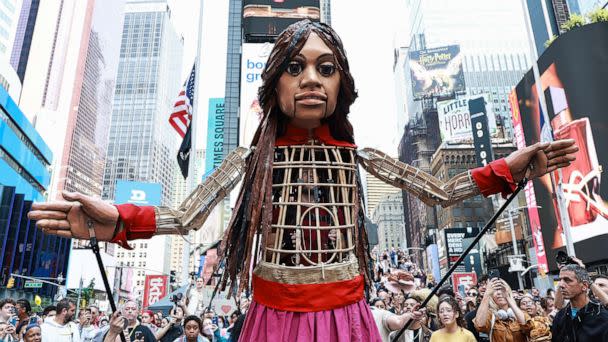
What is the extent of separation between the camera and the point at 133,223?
2248 mm

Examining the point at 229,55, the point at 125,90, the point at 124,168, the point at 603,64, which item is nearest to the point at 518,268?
the point at 603,64

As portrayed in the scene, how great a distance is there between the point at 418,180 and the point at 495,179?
429 mm

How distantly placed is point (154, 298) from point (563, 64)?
2451 centimetres

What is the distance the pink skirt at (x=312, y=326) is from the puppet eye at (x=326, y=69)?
1.25 meters

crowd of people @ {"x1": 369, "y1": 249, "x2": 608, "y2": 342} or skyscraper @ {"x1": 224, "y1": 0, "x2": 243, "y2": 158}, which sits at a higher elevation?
skyscraper @ {"x1": 224, "y1": 0, "x2": 243, "y2": 158}

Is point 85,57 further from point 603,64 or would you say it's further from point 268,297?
point 268,297

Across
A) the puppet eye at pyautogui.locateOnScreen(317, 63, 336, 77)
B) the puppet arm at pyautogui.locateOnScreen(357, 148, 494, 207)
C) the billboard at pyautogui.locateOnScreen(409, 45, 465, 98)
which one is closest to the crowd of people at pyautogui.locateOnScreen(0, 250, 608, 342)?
the puppet arm at pyautogui.locateOnScreen(357, 148, 494, 207)

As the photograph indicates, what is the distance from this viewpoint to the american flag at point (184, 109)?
1161 centimetres

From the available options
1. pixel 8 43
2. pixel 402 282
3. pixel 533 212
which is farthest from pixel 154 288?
pixel 8 43

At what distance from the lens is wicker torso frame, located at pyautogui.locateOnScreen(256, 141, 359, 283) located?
220 centimetres

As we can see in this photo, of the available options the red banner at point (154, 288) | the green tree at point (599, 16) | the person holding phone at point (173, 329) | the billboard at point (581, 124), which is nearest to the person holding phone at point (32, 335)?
the person holding phone at point (173, 329)

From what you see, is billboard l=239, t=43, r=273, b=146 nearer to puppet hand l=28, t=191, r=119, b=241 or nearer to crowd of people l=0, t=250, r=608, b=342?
crowd of people l=0, t=250, r=608, b=342

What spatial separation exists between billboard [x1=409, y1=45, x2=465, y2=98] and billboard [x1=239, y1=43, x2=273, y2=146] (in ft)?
109

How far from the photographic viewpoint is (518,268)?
1633 centimetres
